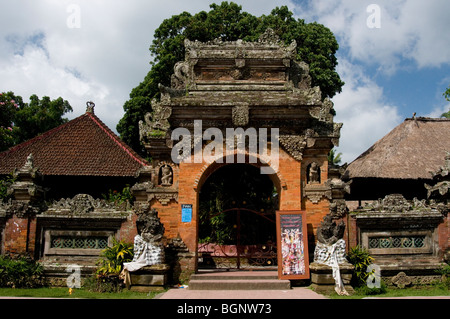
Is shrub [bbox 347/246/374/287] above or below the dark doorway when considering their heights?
below

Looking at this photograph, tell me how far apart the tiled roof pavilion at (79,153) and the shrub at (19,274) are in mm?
6085

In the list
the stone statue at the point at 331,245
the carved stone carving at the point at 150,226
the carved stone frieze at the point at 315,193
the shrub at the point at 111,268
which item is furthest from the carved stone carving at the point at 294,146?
the shrub at the point at 111,268

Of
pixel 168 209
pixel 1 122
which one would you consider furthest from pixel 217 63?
pixel 1 122

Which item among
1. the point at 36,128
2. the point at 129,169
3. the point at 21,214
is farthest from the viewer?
the point at 36,128

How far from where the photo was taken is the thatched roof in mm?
16266

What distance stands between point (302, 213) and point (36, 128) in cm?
1993

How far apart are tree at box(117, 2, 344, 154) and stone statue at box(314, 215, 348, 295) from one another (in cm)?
1114

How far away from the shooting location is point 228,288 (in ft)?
32.1

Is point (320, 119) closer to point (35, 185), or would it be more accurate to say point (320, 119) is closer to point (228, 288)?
point (228, 288)

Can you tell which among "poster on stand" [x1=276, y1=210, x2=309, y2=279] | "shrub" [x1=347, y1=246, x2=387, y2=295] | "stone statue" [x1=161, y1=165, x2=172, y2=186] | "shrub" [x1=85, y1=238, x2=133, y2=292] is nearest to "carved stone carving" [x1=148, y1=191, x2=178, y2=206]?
"stone statue" [x1=161, y1=165, x2=172, y2=186]

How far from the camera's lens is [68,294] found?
9375 mm

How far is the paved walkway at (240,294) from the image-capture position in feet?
28.9

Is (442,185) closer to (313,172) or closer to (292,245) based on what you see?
(313,172)

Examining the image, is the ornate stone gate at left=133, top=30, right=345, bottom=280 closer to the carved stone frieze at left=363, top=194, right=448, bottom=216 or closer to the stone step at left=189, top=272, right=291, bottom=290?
the stone step at left=189, top=272, right=291, bottom=290
